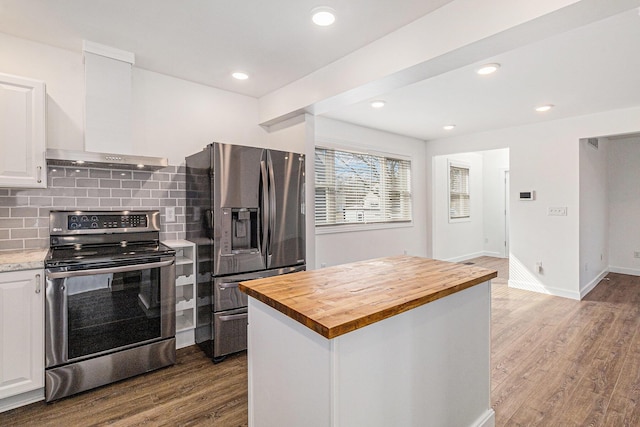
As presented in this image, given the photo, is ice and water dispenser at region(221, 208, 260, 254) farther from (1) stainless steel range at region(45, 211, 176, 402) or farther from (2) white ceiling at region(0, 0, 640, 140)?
(2) white ceiling at region(0, 0, 640, 140)

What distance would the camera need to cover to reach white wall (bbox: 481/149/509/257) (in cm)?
742

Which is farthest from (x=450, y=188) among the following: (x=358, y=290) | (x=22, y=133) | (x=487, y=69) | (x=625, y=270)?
(x=22, y=133)

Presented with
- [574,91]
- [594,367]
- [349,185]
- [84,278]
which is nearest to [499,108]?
[574,91]

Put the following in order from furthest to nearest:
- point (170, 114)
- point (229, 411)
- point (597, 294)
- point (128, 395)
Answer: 1. point (597, 294)
2. point (170, 114)
3. point (128, 395)
4. point (229, 411)

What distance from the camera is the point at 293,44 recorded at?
2424mm

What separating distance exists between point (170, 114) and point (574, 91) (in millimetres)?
4192

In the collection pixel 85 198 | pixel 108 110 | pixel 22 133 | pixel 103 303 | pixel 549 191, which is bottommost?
pixel 103 303

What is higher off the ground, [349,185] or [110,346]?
[349,185]

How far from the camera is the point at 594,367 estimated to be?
8.52 feet

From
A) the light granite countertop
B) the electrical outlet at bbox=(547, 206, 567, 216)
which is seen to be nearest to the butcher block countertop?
the light granite countertop

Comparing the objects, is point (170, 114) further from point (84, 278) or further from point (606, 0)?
point (606, 0)

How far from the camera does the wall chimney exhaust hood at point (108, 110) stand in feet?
8.05

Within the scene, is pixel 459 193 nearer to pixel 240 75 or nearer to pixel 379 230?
pixel 379 230

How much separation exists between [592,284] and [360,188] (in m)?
3.90
